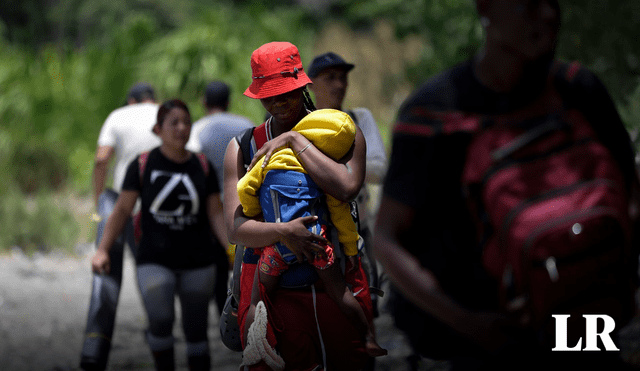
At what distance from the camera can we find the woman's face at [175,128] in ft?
16.0

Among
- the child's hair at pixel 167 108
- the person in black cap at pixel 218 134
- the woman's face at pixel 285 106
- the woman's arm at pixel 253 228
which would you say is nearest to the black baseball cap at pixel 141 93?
the person in black cap at pixel 218 134

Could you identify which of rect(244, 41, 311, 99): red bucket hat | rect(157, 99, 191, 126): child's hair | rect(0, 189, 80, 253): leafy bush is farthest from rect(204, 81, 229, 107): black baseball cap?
rect(0, 189, 80, 253): leafy bush

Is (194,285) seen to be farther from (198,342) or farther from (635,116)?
(635,116)

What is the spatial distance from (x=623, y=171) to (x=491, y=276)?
0.48m

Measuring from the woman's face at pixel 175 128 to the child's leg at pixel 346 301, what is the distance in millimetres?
2114

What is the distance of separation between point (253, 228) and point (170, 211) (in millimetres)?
1879

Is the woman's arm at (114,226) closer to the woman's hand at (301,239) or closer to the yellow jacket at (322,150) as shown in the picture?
the yellow jacket at (322,150)

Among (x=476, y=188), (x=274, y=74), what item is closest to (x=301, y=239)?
(x=274, y=74)

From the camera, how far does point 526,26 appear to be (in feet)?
7.17

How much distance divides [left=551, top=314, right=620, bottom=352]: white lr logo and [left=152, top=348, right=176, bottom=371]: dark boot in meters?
3.32

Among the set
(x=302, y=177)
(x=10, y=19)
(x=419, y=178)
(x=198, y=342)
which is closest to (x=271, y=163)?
(x=302, y=177)

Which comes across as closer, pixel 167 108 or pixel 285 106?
pixel 285 106

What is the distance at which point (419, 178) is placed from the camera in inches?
87.6

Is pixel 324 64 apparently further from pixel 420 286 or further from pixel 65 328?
pixel 65 328
